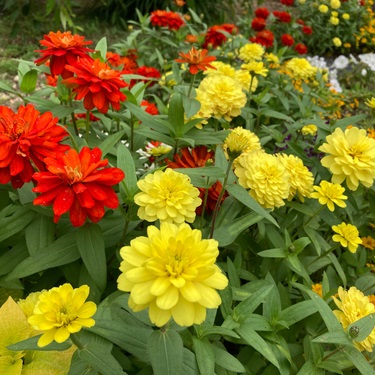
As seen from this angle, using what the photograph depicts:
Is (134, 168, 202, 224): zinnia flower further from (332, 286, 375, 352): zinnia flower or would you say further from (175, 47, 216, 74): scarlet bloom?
(175, 47, 216, 74): scarlet bloom

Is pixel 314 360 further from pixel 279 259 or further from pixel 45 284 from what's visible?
pixel 45 284

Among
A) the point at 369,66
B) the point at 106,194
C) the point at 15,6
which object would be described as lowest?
the point at 369,66

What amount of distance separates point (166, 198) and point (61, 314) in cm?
30

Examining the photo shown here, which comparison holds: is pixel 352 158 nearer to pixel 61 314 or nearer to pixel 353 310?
pixel 353 310

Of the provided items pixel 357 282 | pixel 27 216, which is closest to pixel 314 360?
pixel 357 282

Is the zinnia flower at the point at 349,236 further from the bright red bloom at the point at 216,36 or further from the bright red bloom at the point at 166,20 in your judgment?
the bright red bloom at the point at 166,20

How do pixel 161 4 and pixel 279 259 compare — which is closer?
pixel 279 259

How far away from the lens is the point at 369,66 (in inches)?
142

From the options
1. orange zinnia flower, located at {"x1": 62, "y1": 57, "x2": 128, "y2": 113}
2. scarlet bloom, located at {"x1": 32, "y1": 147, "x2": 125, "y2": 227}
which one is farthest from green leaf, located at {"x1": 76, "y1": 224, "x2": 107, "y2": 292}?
orange zinnia flower, located at {"x1": 62, "y1": 57, "x2": 128, "y2": 113}

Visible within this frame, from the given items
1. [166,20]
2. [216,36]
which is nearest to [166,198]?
[216,36]

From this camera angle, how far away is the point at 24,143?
828mm

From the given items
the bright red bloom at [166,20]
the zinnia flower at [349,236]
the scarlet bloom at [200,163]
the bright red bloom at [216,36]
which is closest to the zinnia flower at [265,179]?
the scarlet bloom at [200,163]

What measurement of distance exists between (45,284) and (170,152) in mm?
585

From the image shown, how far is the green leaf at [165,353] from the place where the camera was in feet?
2.18
